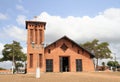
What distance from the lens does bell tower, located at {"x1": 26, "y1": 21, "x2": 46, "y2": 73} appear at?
41.8 metres

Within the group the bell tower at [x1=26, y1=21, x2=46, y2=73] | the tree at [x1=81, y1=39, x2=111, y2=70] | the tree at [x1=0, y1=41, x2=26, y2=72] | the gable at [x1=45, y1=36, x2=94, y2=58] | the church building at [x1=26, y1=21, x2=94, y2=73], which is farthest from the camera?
the tree at [x1=81, y1=39, x2=111, y2=70]

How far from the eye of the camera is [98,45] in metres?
71.6

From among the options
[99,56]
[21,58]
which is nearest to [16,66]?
[21,58]

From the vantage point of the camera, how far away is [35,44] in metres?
42.3

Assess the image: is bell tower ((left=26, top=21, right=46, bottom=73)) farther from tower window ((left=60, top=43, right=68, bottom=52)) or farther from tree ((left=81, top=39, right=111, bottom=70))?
tree ((left=81, top=39, right=111, bottom=70))

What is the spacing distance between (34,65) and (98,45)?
112ft

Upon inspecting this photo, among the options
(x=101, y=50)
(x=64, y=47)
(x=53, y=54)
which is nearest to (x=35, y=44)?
(x=53, y=54)

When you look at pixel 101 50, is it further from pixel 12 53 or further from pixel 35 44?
pixel 35 44

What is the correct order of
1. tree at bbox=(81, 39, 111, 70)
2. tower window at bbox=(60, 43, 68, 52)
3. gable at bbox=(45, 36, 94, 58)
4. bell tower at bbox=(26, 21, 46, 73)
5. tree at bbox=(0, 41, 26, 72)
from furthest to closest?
tree at bbox=(81, 39, 111, 70) → tree at bbox=(0, 41, 26, 72) → tower window at bbox=(60, 43, 68, 52) → gable at bbox=(45, 36, 94, 58) → bell tower at bbox=(26, 21, 46, 73)

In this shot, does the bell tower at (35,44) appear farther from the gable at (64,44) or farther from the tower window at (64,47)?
the tower window at (64,47)

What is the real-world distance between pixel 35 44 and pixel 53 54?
14.0 feet

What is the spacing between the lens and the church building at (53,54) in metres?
42.2

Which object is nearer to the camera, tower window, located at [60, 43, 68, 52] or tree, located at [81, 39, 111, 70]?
tower window, located at [60, 43, 68, 52]

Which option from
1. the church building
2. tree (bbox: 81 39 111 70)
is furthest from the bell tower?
tree (bbox: 81 39 111 70)
